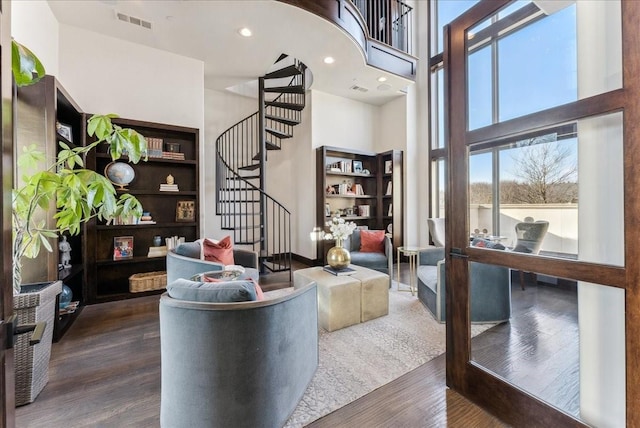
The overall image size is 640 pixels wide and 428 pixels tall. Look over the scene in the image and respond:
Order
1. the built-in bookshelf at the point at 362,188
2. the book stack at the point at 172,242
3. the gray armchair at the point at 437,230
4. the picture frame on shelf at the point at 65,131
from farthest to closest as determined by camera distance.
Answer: the built-in bookshelf at the point at 362,188
the gray armchair at the point at 437,230
the book stack at the point at 172,242
the picture frame on shelf at the point at 65,131

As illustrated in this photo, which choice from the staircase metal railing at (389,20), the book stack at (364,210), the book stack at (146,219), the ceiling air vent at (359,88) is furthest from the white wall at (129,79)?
the book stack at (364,210)

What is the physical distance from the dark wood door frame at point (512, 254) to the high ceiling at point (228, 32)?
2295 mm

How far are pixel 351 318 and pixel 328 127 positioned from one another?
Result: 4.05m

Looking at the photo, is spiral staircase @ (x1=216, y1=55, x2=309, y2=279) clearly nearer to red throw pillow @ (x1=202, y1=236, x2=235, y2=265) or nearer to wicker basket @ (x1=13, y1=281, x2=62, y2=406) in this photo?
red throw pillow @ (x1=202, y1=236, x2=235, y2=265)

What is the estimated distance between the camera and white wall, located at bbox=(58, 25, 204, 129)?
3477 millimetres

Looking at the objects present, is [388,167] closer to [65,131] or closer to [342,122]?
[342,122]

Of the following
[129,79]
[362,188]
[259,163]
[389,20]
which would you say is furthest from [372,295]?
[389,20]

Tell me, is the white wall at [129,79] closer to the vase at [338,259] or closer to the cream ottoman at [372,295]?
the vase at [338,259]

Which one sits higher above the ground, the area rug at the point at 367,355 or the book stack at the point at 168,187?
the book stack at the point at 168,187

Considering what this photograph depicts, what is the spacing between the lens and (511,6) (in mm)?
1562

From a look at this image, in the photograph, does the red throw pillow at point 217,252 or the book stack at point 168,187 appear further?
the book stack at point 168,187

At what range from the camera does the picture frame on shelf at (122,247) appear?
3.59 m

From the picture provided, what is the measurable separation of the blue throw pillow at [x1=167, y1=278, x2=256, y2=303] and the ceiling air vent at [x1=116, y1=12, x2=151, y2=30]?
11.6 ft

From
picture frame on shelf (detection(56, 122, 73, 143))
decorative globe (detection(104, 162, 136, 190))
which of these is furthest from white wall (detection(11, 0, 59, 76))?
decorative globe (detection(104, 162, 136, 190))
